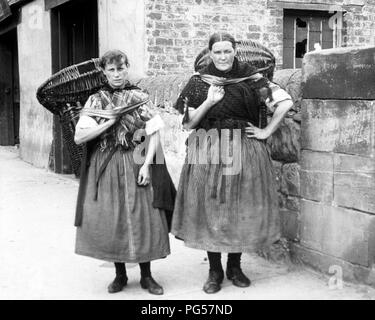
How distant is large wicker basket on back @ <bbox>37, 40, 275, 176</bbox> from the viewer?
4.66 metres

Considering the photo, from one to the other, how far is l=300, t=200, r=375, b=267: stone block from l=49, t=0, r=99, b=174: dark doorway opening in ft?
Answer: 21.1

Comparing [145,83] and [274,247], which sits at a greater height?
[145,83]

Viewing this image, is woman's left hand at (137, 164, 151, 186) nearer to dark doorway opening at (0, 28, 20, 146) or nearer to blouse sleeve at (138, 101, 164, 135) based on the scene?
blouse sleeve at (138, 101, 164, 135)

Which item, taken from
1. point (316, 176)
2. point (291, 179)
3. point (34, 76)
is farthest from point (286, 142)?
point (34, 76)

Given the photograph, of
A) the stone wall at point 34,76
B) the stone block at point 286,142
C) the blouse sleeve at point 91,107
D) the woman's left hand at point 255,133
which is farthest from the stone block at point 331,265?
the stone wall at point 34,76

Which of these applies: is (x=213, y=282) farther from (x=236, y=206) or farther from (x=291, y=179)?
(x=291, y=179)

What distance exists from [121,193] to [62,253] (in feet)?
5.26

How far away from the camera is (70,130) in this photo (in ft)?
17.4

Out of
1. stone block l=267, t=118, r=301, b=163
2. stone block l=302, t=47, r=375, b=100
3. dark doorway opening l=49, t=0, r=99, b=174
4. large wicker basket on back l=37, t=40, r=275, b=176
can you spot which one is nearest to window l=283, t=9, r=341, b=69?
dark doorway opening l=49, t=0, r=99, b=174

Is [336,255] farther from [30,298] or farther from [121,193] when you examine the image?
[30,298]

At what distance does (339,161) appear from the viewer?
14.3 feet

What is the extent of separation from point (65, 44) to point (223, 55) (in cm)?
694

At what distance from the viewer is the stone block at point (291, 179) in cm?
482
